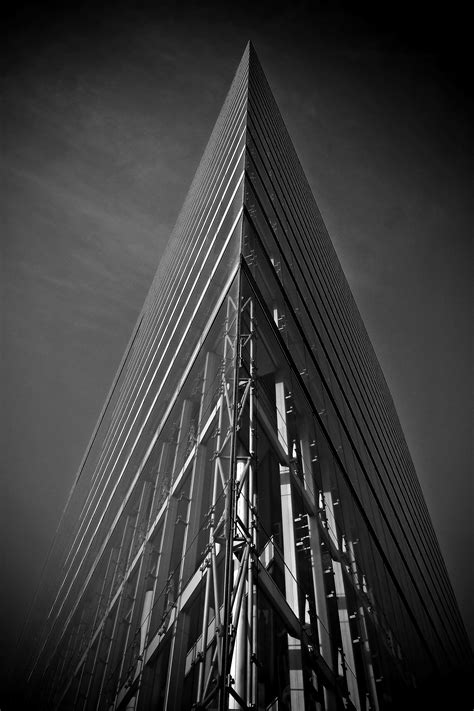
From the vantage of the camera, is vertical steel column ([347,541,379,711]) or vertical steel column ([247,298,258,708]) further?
vertical steel column ([347,541,379,711])

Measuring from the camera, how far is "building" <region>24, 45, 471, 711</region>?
21.7 ft

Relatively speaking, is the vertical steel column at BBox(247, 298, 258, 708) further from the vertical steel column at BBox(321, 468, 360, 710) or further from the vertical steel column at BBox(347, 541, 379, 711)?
the vertical steel column at BBox(347, 541, 379, 711)

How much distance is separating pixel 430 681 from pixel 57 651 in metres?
16.7

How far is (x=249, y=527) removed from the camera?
6.82 metres

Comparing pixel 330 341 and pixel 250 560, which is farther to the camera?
pixel 330 341

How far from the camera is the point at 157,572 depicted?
371 inches

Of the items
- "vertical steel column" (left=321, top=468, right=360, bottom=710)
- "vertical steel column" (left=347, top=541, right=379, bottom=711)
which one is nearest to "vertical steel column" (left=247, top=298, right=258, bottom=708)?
"vertical steel column" (left=321, top=468, right=360, bottom=710)

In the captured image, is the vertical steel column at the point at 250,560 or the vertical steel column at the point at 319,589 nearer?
the vertical steel column at the point at 250,560

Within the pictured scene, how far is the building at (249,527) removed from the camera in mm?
6605

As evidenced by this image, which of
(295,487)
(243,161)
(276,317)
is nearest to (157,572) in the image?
(295,487)

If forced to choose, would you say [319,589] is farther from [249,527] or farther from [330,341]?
[330,341]

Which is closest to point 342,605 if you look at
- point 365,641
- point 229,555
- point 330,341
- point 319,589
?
point 365,641

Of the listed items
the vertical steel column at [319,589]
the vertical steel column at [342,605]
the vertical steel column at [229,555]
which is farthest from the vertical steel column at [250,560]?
the vertical steel column at [342,605]

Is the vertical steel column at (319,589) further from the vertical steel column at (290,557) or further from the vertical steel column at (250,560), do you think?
the vertical steel column at (250,560)
